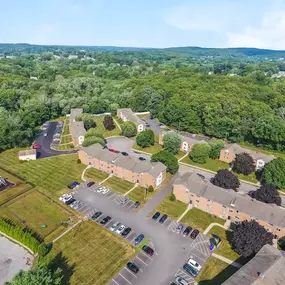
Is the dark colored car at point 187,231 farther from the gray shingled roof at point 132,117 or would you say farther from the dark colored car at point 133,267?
the gray shingled roof at point 132,117

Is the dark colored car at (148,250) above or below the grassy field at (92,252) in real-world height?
above

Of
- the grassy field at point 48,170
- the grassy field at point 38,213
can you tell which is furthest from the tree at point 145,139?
Result: the grassy field at point 38,213

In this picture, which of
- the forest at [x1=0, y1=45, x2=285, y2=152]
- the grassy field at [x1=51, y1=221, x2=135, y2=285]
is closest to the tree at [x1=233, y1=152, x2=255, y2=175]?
the forest at [x1=0, y1=45, x2=285, y2=152]

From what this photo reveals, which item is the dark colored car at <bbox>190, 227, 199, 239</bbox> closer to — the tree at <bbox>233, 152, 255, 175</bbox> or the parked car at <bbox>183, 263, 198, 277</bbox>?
the parked car at <bbox>183, 263, 198, 277</bbox>

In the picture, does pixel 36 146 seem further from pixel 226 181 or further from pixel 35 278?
pixel 226 181

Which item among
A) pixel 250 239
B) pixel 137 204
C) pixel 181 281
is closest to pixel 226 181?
pixel 250 239

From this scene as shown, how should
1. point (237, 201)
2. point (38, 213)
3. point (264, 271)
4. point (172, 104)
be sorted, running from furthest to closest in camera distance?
1. point (172, 104)
2. point (38, 213)
3. point (237, 201)
4. point (264, 271)
